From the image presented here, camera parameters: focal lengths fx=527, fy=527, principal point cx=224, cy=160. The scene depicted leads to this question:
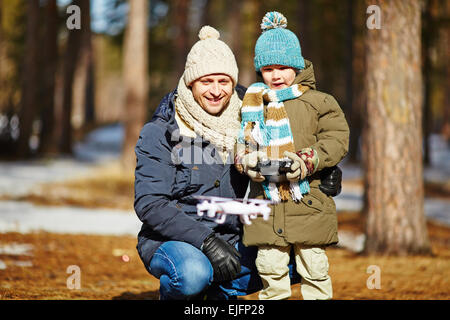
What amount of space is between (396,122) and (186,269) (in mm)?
3788

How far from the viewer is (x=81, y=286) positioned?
4879 millimetres

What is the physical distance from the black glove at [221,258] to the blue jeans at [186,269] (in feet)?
0.18

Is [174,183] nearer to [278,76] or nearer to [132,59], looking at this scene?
[278,76]

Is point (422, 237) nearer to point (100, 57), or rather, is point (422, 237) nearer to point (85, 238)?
point (85, 238)

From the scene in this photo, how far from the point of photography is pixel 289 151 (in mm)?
3004

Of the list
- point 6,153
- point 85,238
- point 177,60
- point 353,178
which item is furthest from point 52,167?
point 353,178

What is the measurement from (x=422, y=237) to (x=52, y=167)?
10.9 m

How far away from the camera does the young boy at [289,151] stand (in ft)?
9.96

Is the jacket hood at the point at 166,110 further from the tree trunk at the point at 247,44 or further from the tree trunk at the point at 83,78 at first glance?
the tree trunk at the point at 247,44

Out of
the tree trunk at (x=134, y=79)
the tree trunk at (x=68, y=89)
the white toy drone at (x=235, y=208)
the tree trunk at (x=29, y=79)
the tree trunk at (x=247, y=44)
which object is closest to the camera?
the white toy drone at (x=235, y=208)

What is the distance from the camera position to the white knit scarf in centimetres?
325

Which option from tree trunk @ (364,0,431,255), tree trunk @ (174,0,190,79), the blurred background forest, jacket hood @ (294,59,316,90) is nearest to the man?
jacket hood @ (294,59,316,90)

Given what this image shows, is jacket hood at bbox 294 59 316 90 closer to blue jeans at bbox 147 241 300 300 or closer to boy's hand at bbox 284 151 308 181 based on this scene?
boy's hand at bbox 284 151 308 181

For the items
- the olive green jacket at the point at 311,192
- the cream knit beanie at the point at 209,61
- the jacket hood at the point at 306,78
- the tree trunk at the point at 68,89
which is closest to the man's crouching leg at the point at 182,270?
the olive green jacket at the point at 311,192
